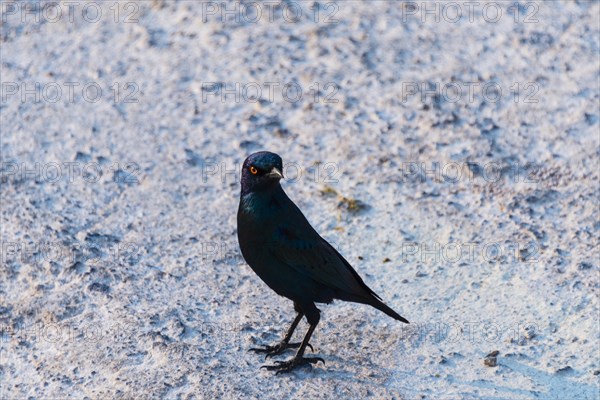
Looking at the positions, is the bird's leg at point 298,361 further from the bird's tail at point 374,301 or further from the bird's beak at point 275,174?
the bird's beak at point 275,174

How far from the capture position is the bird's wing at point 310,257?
5.82m

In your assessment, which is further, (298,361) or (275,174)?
(298,361)

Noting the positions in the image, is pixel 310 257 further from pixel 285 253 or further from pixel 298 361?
pixel 298 361

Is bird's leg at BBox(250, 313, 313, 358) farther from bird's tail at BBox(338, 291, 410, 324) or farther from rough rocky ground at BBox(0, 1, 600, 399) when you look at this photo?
bird's tail at BBox(338, 291, 410, 324)

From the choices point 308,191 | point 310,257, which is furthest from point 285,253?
point 308,191

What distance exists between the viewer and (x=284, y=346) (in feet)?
20.0

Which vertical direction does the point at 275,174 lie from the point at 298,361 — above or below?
above

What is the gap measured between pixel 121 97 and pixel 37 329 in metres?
2.93

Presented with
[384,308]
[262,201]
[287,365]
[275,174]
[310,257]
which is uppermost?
[275,174]

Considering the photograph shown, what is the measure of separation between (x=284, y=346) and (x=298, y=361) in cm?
20

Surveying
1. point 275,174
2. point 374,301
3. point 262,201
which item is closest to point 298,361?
point 374,301

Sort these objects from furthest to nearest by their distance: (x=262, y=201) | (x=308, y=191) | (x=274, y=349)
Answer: (x=308, y=191) < (x=274, y=349) < (x=262, y=201)

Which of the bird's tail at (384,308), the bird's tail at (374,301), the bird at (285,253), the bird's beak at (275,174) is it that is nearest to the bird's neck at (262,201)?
the bird at (285,253)

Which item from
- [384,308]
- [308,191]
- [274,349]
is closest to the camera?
[384,308]
